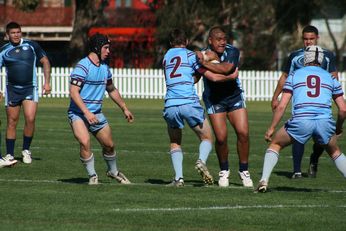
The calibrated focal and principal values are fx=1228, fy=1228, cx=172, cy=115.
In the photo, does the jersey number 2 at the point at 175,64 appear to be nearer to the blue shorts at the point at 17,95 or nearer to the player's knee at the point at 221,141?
the player's knee at the point at 221,141

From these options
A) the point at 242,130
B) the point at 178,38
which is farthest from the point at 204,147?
the point at 178,38

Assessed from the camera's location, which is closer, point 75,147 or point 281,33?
point 75,147

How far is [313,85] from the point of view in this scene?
13.9m

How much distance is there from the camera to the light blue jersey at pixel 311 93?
13.9m

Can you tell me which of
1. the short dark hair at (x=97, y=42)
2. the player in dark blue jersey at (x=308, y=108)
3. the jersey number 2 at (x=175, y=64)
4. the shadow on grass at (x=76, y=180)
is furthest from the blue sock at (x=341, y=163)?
the shadow on grass at (x=76, y=180)

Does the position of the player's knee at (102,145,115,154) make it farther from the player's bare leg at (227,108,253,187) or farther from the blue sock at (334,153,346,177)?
the blue sock at (334,153,346,177)

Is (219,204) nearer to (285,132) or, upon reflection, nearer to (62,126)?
(285,132)

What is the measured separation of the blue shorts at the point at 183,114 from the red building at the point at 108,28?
4621 cm

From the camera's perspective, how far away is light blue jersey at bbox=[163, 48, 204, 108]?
15.2 m

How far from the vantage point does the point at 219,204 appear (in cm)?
1322

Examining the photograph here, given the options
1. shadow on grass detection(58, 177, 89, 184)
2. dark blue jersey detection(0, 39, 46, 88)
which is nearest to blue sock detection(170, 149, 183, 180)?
shadow on grass detection(58, 177, 89, 184)

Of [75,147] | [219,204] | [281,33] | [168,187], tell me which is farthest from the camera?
[281,33]

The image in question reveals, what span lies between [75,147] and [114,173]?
6.96 metres

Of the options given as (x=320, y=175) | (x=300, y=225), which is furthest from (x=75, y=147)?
(x=300, y=225)
